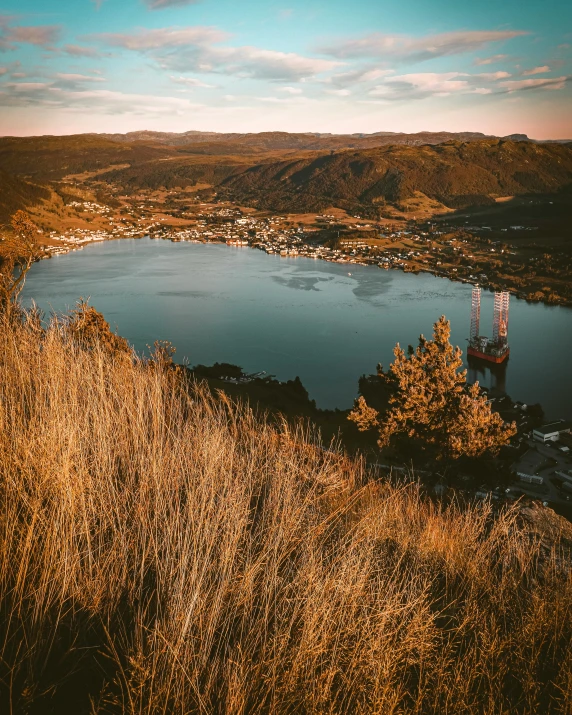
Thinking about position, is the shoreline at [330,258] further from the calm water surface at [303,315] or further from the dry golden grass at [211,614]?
the dry golden grass at [211,614]

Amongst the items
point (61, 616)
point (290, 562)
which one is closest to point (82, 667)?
point (61, 616)

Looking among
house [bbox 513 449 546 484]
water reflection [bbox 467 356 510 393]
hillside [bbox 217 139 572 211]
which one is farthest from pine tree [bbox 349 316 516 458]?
hillside [bbox 217 139 572 211]

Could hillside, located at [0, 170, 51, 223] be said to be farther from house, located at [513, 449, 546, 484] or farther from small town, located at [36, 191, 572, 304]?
house, located at [513, 449, 546, 484]

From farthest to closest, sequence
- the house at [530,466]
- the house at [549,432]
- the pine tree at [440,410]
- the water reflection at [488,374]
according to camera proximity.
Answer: the water reflection at [488,374]
the house at [549,432]
the house at [530,466]
the pine tree at [440,410]

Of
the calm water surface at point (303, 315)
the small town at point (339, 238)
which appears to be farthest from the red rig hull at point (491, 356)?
the small town at point (339, 238)

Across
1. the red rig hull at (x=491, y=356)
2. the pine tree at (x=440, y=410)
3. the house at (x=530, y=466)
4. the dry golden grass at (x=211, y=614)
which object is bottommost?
the house at (x=530, y=466)

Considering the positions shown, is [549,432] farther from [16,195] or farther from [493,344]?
[16,195]
